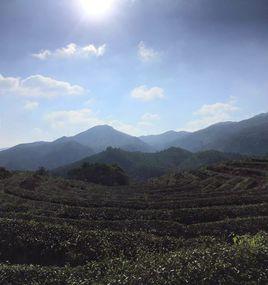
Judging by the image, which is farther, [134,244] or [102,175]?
[102,175]

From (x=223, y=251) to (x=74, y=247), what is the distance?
10.3m

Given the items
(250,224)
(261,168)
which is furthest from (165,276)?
(261,168)

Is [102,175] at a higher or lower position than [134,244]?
higher

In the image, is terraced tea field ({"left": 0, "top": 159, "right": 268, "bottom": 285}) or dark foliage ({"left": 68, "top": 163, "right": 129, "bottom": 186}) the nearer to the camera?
terraced tea field ({"left": 0, "top": 159, "right": 268, "bottom": 285})

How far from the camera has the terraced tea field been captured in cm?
1903

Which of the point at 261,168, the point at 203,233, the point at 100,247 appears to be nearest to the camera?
the point at 100,247

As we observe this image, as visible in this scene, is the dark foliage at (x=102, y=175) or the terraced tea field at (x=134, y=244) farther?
the dark foliage at (x=102, y=175)

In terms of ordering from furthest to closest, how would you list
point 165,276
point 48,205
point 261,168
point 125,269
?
point 261,168
point 48,205
point 125,269
point 165,276

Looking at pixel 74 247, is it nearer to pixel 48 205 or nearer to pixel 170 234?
pixel 170 234

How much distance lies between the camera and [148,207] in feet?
160

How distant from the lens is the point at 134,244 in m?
28.7

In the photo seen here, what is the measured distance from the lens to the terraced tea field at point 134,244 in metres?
19.0

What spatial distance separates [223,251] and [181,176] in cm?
7855

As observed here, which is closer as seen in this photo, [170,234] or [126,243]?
[126,243]
